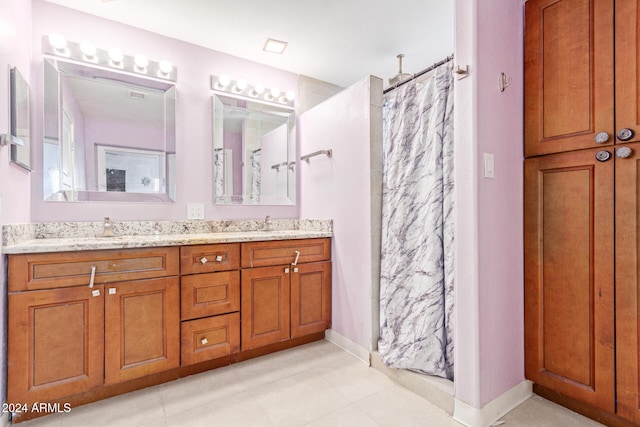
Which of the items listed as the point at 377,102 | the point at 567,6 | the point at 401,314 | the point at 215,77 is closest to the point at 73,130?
the point at 215,77

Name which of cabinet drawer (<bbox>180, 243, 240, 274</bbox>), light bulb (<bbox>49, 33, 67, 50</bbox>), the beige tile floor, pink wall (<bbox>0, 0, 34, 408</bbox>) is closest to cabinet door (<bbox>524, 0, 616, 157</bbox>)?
the beige tile floor

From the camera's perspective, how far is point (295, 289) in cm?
225

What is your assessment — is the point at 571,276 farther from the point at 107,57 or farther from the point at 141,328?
the point at 107,57

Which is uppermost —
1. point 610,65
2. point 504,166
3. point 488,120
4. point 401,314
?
point 610,65

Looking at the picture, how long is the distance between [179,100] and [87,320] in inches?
64.0

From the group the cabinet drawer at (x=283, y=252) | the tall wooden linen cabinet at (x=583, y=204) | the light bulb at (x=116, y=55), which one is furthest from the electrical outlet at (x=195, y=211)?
the tall wooden linen cabinet at (x=583, y=204)

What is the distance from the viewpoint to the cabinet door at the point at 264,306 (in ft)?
6.70

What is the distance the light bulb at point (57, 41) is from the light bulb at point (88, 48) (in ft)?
0.30

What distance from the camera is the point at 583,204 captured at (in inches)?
57.1

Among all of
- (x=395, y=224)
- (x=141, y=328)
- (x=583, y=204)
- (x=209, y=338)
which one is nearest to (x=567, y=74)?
(x=583, y=204)

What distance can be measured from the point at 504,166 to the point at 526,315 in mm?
814

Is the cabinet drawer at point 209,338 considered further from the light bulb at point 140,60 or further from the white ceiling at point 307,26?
the white ceiling at point 307,26

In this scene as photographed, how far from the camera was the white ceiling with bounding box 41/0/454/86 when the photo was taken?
6.42ft

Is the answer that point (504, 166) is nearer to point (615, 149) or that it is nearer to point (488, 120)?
point (488, 120)
